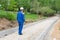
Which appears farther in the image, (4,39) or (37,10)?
(37,10)

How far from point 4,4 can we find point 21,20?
1957 cm

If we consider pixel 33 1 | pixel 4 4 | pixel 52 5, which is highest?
pixel 4 4

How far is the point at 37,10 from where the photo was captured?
73.3 metres

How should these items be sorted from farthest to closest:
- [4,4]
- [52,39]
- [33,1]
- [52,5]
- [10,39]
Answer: [52,5] < [33,1] < [4,4] < [52,39] < [10,39]

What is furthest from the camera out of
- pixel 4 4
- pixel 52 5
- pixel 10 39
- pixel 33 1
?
pixel 52 5

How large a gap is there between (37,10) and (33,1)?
3463 millimetres

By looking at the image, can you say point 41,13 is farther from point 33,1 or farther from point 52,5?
point 52,5

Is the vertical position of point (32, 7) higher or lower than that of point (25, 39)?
lower

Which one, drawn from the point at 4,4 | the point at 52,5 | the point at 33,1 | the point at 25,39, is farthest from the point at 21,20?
the point at 52,5

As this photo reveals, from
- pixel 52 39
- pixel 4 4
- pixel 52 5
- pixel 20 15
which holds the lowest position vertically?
pixel 52 5

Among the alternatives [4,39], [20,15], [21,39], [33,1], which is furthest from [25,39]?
[33,1]

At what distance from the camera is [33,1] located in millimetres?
71438

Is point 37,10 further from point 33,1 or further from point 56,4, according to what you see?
point 56,4

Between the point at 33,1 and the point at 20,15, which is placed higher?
the point at 20,15
